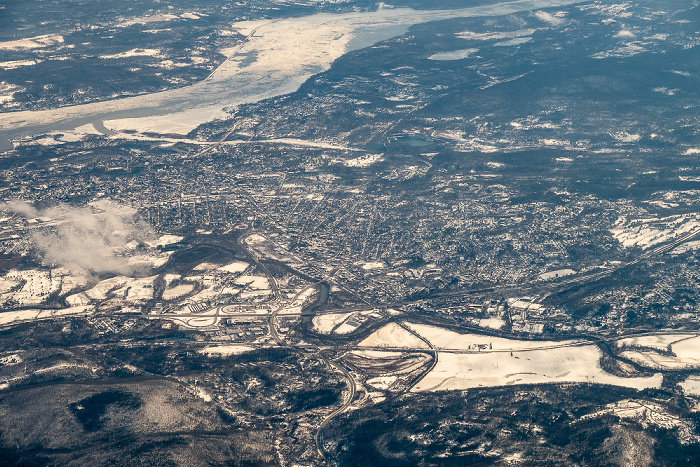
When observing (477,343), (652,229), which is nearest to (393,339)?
(477,343)

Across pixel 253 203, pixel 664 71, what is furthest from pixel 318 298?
pixel 664 71

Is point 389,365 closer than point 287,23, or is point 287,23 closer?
point 389,365

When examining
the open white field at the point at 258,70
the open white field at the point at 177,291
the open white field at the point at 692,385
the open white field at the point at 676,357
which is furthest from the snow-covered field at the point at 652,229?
the open white field at the point at 258,70

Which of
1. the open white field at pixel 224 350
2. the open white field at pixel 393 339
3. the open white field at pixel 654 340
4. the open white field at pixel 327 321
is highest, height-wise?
the open white field at pixel 224 350

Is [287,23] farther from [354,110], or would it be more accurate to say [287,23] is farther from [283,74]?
[354,110]

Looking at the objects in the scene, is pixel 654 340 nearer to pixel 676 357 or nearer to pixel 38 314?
pixel 676 357

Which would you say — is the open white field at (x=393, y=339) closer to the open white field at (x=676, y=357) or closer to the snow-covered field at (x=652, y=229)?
the open white field at (x=676, y=357)
